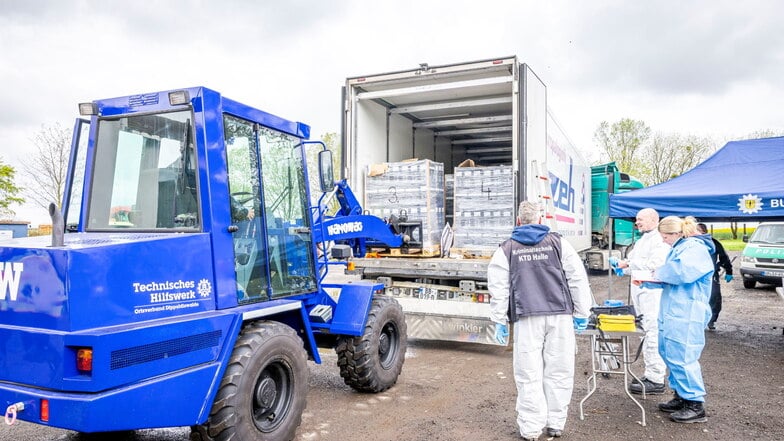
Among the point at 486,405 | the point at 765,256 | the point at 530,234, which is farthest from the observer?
the point at 765,256

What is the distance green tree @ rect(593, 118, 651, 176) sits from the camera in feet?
119

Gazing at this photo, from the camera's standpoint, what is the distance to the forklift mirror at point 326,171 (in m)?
4.63

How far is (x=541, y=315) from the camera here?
4.33 metres

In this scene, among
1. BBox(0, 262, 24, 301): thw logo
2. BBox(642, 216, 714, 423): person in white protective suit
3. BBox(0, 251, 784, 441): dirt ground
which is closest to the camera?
BBox(0, 262, 24, 301): thw logo

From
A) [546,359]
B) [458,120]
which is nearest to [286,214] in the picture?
[546,359]

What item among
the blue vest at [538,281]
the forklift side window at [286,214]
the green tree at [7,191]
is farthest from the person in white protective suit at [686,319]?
the green tree at [7,191]

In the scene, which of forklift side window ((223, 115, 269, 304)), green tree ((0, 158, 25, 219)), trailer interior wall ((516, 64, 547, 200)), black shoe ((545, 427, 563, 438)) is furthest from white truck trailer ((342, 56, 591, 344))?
green tree ((0, 158, 25, 219))

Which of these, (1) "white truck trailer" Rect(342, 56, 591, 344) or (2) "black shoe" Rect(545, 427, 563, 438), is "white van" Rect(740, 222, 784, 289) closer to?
(1) "white truck trailer" Rect(342, 56, 591, 344)

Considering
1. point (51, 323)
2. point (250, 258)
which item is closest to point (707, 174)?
point (250, 258)

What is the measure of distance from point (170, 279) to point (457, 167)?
4.66 meters

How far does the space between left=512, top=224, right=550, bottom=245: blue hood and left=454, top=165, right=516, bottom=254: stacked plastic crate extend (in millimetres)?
2444

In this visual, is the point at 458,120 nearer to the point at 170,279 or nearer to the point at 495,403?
the point at 495,403

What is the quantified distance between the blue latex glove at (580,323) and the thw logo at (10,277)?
3956 mm

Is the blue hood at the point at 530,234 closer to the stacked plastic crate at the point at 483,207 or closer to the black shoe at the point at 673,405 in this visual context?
the black shoe at the point at 673,405
